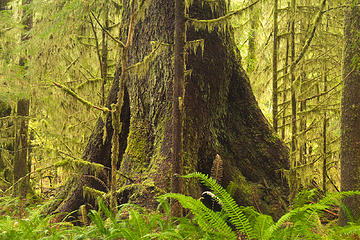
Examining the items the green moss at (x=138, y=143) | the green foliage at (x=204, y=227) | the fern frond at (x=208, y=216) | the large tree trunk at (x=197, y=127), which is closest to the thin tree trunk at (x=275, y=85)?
the large tree trunk at (x=197, y=127)

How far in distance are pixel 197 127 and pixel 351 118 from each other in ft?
6.88

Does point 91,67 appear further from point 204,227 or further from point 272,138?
point 204,227

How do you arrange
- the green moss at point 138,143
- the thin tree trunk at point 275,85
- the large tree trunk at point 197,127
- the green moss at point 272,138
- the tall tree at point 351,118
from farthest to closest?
the thin tree trunk at point 275,85
the green moss at point 272,138
the green moss at point 138,143
the large tree trunk at point 197,127
the tall tree at point 351,118

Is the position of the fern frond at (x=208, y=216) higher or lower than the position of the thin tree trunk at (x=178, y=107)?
lower

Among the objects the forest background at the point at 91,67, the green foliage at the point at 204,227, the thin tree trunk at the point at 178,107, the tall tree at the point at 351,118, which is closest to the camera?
the green foliage at the point at 204,227

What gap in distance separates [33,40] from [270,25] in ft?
22.3

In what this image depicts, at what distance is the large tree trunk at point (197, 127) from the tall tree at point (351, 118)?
3.66ft

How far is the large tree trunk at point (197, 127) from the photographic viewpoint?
4098 millimetres

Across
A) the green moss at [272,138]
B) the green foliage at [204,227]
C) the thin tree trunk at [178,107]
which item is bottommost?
the green foliage at [204,227]

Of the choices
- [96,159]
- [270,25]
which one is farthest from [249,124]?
[270,25]

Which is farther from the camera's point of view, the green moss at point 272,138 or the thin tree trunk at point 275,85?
the thin tree trunk at point 275,85

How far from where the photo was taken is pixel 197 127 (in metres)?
4.26

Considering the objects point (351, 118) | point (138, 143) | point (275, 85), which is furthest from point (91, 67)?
point (351, 118)

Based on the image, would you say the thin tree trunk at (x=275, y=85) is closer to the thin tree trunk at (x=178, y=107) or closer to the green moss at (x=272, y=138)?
the green moss at (x=272, y=138)
